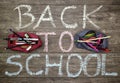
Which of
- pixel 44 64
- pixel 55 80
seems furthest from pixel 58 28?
pixel 55 80

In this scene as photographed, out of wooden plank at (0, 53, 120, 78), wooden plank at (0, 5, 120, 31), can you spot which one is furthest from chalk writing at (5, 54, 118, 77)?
wooden plank at (0, 5, 120, 31)

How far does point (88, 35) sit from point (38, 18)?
0.41 meters

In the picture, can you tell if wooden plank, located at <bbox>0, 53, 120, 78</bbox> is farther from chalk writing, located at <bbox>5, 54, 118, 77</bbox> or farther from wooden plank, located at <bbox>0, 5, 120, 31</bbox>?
wooden plank, located at <bbox>0, 5, 120, 31</bbox>

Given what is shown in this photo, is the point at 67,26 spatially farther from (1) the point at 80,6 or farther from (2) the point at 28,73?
(2) the point at 28,73

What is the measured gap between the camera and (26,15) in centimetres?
190

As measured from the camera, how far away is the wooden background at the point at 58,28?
74.8 inches

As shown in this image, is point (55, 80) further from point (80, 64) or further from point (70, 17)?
point (70, 17)

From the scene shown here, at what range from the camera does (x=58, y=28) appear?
1910mm

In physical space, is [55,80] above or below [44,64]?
below

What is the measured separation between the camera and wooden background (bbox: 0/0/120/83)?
190 cm

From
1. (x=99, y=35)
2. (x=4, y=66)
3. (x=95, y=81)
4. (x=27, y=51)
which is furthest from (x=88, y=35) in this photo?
(x=4, y=66)

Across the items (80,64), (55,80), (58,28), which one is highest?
(58,28)

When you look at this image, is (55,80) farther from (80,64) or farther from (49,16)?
(49,16)

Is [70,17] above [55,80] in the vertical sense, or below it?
above
